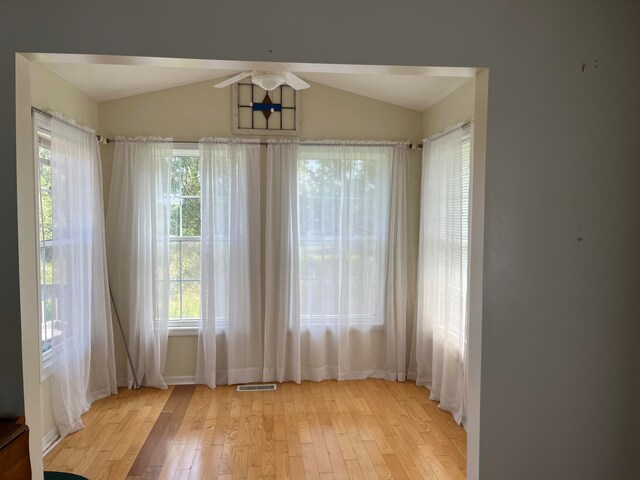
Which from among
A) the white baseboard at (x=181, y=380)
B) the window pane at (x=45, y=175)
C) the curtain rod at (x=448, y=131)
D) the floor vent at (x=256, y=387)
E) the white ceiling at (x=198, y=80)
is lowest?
the floor vent at (x=256, y=387)

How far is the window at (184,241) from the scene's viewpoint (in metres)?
3.98

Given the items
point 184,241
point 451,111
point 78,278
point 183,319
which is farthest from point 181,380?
point 451,111

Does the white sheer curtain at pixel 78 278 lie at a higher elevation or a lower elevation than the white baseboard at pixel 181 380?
higher

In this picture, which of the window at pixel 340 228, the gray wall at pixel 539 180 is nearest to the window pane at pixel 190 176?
the window at pixel 340 228

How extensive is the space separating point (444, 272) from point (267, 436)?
6.18ft

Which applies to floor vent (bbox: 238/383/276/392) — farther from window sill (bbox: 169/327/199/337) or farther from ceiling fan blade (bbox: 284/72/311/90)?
ceiling fan blade (bbox: 284/72/311/90)

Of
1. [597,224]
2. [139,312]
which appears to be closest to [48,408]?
[139,312]

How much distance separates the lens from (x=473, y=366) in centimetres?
172

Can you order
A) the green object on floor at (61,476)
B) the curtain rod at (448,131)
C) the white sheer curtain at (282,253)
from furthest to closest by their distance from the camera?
the white sheer curtain at (282,253) → the curtain rod at (448,131) → the green object on floor at (61,476)

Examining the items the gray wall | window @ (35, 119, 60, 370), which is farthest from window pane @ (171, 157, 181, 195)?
the gray wall

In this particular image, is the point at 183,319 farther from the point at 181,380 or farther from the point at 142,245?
the point at 142,245

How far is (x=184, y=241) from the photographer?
157 inches

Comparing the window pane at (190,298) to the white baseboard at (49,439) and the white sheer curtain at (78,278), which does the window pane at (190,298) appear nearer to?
the white sheer curtain at (78,278)

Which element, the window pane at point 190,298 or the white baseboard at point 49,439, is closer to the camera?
the white baseboard at point 49,439
